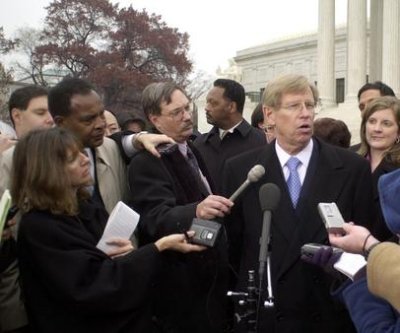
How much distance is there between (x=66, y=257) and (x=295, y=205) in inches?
56.2

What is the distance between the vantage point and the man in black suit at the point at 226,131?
7188 millimetres

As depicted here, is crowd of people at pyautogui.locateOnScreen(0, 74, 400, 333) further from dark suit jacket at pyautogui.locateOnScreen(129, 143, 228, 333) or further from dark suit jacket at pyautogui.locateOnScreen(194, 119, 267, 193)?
dark suit jacket at pyautogui.locateOnScreen(194, 119, 267, 193)

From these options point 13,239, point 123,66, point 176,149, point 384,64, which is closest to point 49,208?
point 13,239

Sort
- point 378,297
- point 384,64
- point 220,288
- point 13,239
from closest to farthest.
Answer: point 378,297, point 13,239, point 220,288, point 384,64

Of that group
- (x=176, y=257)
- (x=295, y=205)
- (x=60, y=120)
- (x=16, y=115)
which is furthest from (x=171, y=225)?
(x=16, y=115)

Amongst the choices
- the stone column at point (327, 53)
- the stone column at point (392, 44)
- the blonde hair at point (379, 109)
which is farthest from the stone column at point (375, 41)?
the blonde hair at point (379, 109)

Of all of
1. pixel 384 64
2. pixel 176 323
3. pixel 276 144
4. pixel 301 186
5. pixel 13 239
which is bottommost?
pixel 176 323

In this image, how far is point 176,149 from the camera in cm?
420

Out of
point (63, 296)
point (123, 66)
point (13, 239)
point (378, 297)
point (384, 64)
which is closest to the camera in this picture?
point (378, 297)

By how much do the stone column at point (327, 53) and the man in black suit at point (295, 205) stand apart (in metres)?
33.0

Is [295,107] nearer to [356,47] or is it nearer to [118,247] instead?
[118,247]

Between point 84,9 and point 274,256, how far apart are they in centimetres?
4759

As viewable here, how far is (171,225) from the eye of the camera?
3773mm

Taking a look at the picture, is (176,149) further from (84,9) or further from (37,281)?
(84,9)
